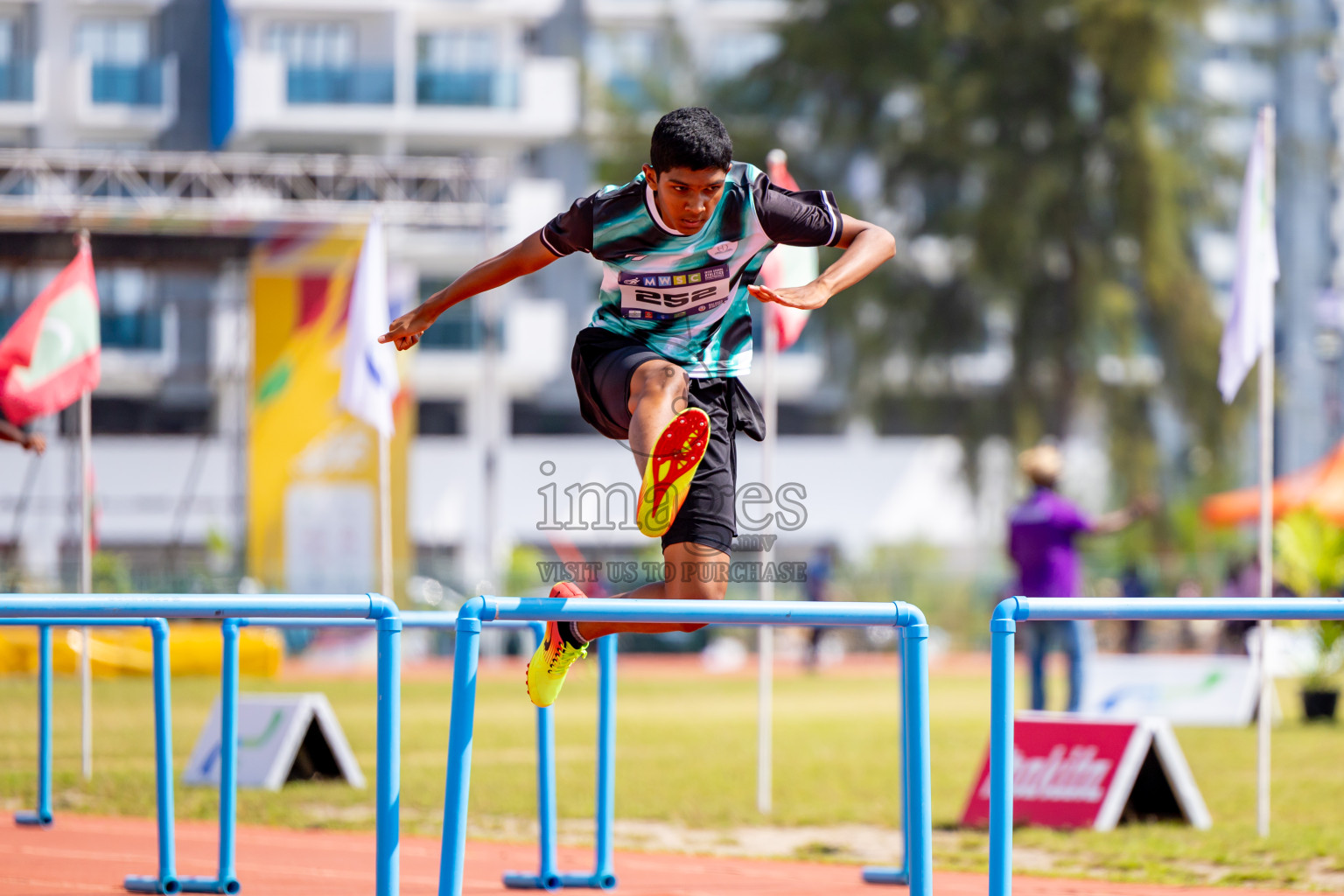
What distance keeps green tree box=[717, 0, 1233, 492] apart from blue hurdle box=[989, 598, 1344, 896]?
24566 mm

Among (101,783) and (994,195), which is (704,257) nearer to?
(101,783)

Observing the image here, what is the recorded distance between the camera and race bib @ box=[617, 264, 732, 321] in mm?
4871

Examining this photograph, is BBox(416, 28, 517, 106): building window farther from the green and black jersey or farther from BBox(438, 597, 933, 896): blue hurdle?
BBox(438, 597, 933, 896): blue hurdle

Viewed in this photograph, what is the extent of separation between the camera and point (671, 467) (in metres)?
4.60

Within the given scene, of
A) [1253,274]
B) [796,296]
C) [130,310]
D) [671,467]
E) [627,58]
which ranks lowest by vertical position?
[671,467]

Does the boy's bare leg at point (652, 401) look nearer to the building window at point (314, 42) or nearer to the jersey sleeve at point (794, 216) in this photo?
the jersey sleeve at point (794, 216)

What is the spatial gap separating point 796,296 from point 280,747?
6248 millimetres

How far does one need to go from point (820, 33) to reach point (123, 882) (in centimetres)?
2610

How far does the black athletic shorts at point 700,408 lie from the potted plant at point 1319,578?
39.1 ft

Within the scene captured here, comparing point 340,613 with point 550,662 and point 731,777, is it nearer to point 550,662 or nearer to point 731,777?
point 550,662

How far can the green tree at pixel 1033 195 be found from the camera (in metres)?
28.6

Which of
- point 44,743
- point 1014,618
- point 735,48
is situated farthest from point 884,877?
point 735,48

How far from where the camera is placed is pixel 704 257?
4.84 m

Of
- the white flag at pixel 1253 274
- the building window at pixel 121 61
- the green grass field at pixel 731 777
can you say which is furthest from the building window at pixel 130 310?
Result: the white flag at pixel 1253 274
